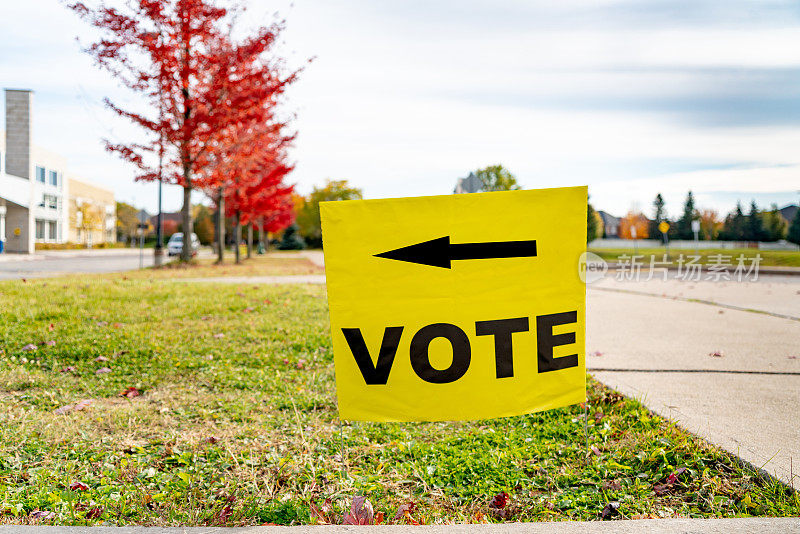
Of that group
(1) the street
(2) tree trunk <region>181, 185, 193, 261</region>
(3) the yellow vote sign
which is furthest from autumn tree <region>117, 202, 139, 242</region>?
(3) the yellow vote sign

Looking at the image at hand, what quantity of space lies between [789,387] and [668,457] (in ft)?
7.65

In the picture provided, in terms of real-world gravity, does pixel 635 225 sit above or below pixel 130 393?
above

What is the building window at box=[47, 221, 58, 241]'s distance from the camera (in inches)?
2171

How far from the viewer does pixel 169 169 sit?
19.5 metres

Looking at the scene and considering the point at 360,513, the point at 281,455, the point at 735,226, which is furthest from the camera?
the point at 735,226

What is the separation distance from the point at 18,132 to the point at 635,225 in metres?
71.4

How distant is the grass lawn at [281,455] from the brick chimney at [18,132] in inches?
1535

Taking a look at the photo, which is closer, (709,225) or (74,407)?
(74,407)

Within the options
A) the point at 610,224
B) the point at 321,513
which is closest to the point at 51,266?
the point at 321,513

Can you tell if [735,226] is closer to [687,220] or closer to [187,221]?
[687,220]

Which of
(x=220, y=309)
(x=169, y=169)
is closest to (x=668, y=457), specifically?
(x=220, y=309)

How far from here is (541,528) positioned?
2420 mm

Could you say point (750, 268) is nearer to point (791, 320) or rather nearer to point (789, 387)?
point (791, 320)

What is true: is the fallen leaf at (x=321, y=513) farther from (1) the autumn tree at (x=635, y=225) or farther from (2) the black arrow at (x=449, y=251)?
(1) the autumn tree at (x=635, y=225)
